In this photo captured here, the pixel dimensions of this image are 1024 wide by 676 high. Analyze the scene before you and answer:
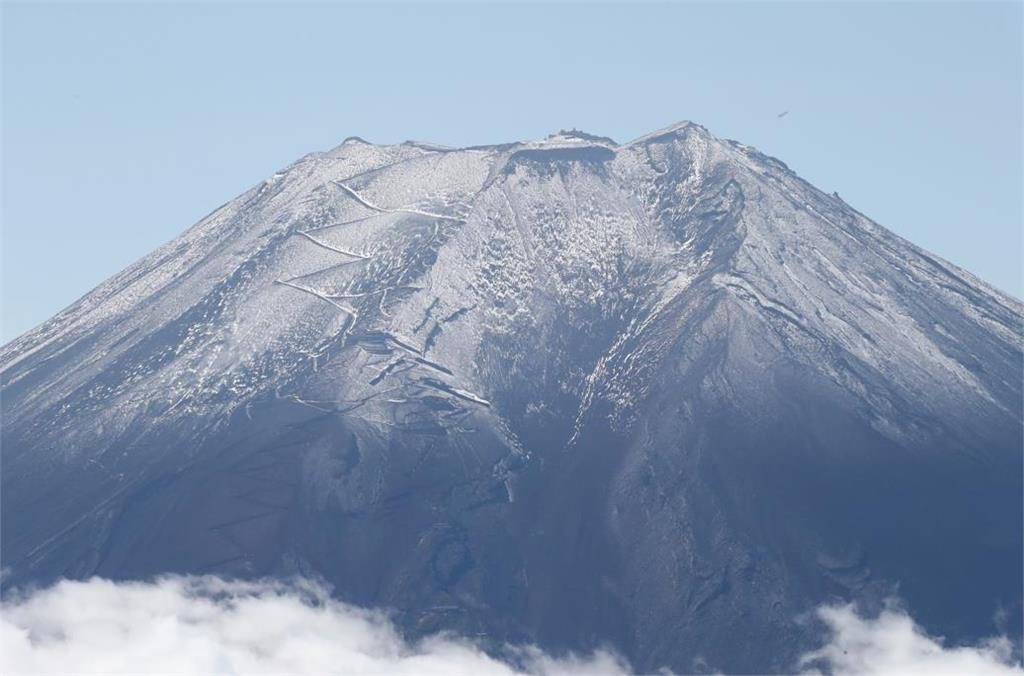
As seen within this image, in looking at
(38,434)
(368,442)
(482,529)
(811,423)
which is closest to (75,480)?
(38,434)

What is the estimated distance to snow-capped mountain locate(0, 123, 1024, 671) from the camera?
102 metres

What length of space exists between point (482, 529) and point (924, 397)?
1252 inches

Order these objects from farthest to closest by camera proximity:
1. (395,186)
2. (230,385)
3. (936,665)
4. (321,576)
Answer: (395,186)
(230,385)
(321,576)
(936,665)

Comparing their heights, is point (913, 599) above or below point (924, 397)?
below

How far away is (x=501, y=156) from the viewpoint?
13838cm

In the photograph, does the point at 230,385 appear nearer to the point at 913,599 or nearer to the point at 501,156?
the point at 501,156

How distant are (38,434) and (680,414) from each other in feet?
146

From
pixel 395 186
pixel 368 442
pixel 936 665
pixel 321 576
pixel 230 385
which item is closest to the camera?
pixel 936 665

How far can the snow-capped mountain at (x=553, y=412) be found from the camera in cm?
10156

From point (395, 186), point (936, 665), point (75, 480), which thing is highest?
point (395, 186)

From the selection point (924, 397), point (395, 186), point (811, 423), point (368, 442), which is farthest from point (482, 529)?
point (395, 186)

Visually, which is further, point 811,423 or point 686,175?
point 686,175

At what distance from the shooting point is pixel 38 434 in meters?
118

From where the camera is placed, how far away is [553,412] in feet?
380
